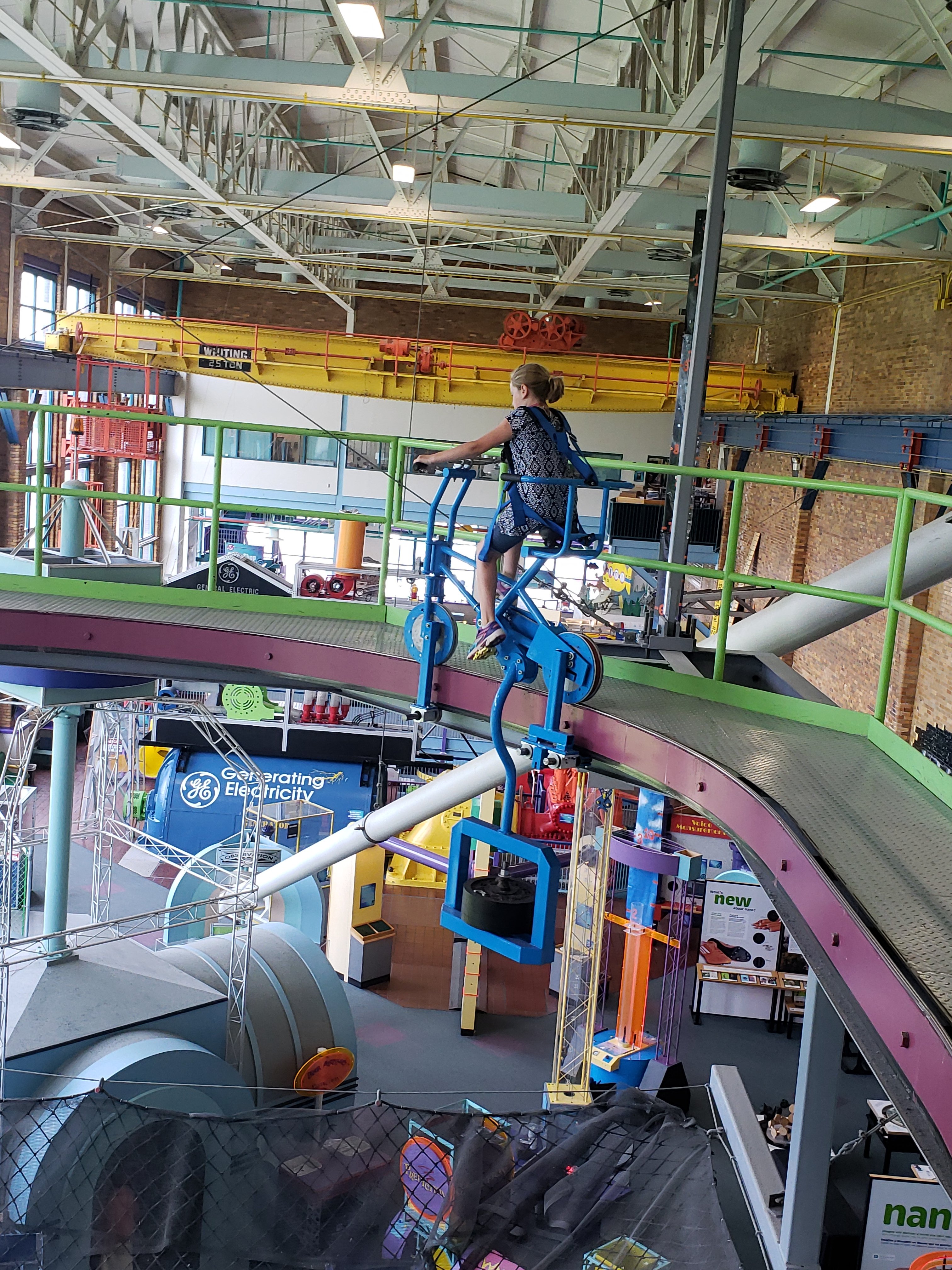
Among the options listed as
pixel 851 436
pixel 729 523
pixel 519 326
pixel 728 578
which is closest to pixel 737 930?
pixel 851 436

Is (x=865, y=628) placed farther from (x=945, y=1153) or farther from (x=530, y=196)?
(x=945, y=1153)

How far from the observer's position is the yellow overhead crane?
19031mm

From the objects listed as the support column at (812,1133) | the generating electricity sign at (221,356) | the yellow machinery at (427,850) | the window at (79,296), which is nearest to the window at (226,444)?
the window at (79,296)

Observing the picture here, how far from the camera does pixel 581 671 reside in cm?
570

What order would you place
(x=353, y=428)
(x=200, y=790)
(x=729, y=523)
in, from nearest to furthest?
(x=729, y=523) → (x=200, y=790) → (x=353, y=428)

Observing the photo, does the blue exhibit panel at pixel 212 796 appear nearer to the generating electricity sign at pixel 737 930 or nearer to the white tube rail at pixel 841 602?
the generating electricity sign at pixel 737 930

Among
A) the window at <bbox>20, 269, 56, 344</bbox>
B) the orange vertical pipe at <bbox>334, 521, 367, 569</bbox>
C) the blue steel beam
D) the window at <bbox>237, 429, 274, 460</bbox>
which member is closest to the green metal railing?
the blue steel beam

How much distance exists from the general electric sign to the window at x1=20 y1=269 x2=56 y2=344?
9397 millimetres

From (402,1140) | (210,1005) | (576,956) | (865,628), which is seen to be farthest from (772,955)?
(402,1140)

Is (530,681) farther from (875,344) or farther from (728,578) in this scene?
(875,344)

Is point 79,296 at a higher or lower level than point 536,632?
higher

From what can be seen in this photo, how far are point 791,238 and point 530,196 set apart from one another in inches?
143

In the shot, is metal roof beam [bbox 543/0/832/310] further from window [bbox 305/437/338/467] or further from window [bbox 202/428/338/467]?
window [bbox 202/428/338/467]

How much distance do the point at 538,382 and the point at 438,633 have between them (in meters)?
1.66
